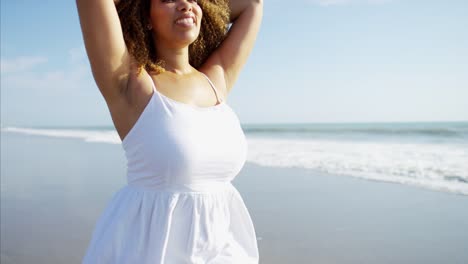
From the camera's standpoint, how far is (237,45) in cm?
223

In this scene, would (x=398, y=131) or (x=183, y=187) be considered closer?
(x=183, y=187)

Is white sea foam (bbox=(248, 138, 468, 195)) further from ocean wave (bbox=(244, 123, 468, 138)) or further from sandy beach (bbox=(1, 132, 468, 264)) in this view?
ocean wave (bbox=(244, 123, 468, 138))

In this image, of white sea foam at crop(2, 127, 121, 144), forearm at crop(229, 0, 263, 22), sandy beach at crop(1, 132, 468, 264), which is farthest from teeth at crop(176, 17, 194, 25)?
white sea foam at crop(2, 127, 121, 144)

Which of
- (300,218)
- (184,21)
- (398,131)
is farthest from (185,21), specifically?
(398,131)

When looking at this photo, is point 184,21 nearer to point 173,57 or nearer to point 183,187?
point 173,57

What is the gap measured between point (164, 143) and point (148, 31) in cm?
55

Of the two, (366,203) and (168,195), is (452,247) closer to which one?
(366,203)

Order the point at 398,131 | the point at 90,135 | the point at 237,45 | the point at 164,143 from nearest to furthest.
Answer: the point at 164,143 → the point at 237,45 → the point at 398,131 → the point at 90,135

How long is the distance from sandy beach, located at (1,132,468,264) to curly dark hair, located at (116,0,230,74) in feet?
8.11

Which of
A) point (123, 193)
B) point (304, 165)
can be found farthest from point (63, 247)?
point (304, 165)

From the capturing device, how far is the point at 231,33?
2.27 meters

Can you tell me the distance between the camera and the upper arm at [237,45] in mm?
2172

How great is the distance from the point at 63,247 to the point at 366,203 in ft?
12.2

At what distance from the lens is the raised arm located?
1563mm
